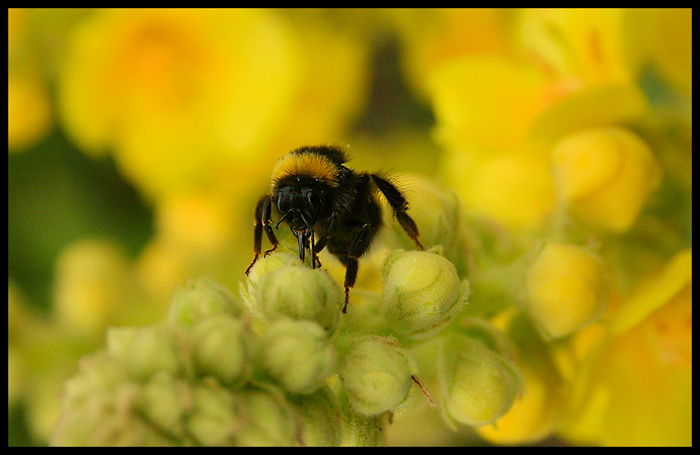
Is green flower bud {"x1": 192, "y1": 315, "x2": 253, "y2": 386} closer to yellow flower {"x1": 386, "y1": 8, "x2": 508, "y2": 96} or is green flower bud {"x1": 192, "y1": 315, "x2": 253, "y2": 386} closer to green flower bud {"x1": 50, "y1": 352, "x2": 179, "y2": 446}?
green flower bud {"x1": 50, "y1": 352, "x2": 179, "y2": 446}

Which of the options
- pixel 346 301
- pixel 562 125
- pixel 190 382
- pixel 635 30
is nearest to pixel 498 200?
pixel 562 125

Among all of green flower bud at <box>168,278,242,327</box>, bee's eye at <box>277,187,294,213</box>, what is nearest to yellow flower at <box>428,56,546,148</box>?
bee's eye at <box>277,187,294,213</box>

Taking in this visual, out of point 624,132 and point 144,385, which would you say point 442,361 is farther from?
point 624,132

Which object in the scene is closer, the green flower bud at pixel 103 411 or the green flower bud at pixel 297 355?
the green flower bud at pixel 103 411

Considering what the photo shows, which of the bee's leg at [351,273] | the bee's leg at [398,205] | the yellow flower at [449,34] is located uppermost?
the yellow flower at [449,34]

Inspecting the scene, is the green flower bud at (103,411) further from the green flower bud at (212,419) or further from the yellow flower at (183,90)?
the yellow flower at (183,90)

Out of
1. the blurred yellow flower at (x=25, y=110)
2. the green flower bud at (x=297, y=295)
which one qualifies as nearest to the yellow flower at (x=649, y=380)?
the green flower bud at (x=297, y=295)
